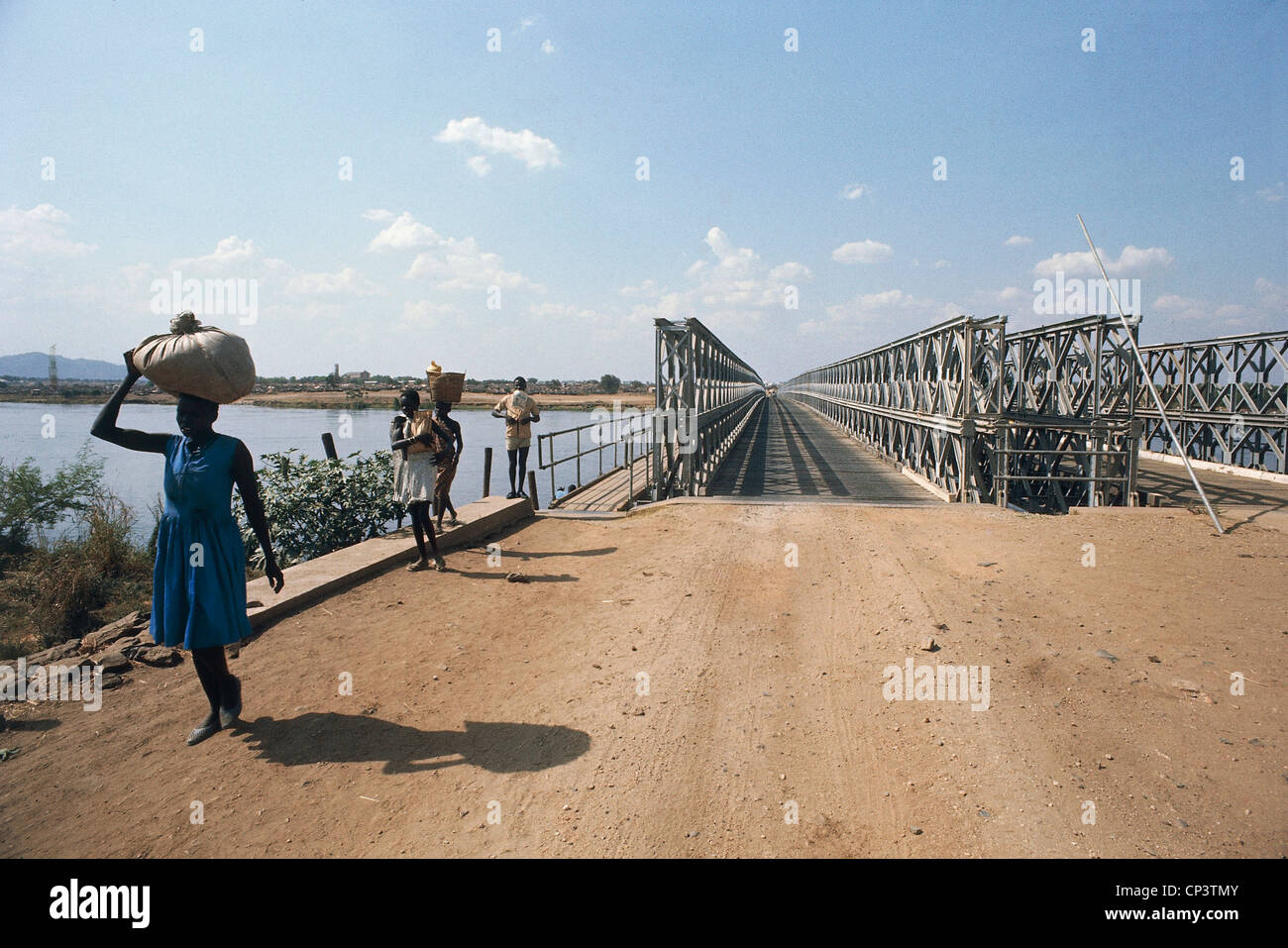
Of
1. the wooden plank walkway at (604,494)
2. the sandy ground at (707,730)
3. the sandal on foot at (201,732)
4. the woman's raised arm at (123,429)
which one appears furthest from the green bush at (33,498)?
the sandal on foot at (201,732)

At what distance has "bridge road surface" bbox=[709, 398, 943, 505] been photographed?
12578 millimetres

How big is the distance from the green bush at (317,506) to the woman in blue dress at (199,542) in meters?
5.25

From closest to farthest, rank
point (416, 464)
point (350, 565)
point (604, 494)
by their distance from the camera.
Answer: point (350, 565)
point (416, 464)
point (604, 494)

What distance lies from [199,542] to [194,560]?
10cm

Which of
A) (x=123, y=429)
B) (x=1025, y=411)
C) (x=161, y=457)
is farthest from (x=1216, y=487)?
(x=161, y=457)

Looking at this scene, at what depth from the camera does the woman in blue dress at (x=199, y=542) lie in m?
3.47

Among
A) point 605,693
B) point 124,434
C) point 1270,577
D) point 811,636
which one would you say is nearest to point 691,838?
point 605,693

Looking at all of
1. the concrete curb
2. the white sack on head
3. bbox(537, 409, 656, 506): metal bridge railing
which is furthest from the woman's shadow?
bbox(537, 409, 656, 506): metal bridge railing

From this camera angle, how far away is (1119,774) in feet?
10.4

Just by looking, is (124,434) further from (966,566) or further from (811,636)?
(966,566)

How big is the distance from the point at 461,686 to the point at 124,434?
8.02 feet

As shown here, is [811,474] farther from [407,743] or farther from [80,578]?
[80,578]

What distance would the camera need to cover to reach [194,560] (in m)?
3.47

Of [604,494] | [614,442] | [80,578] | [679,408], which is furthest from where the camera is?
A: [614,442]
